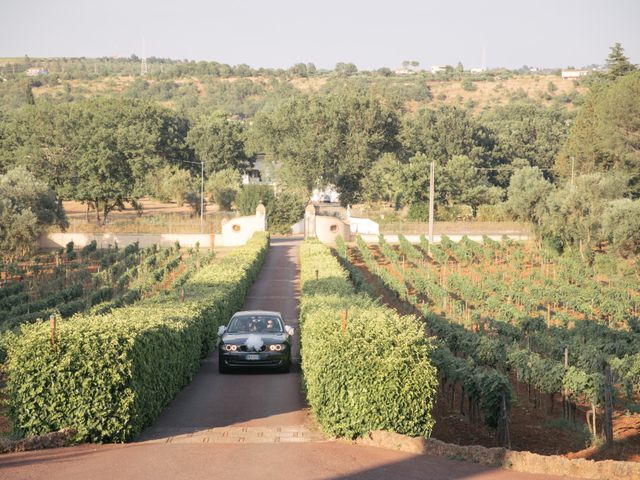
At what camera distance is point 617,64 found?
8188 cm

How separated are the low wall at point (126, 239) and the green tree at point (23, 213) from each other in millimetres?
5450

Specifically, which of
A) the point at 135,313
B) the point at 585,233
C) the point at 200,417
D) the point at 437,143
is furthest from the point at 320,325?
the point at 437,143

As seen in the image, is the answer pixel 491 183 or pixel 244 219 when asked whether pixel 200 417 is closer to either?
pixel 244 219

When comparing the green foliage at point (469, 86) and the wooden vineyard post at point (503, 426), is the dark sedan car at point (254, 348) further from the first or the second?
the green foliage at point (469, 86)

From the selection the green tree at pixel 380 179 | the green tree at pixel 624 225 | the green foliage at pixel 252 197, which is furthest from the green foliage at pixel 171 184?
the green tree at pixel 624 225

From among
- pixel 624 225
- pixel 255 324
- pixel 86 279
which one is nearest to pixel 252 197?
pixel 86 279

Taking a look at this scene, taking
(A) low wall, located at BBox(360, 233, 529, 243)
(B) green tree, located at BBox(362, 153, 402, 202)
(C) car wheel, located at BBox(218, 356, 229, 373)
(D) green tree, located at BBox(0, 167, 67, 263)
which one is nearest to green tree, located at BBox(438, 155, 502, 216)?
(B) green tree, located at BBox(362, 153, 402, 202)

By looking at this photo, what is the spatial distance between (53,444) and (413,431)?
17.1ft

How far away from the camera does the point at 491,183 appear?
343 ft

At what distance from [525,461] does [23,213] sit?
46.5 m

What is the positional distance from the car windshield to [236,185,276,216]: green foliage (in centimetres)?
6026

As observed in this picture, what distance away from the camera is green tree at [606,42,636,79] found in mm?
81500

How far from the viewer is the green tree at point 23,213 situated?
53.9 m

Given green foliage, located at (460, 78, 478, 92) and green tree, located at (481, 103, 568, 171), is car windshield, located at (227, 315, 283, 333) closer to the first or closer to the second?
green tree, located at (481, 103, 568, 171)
